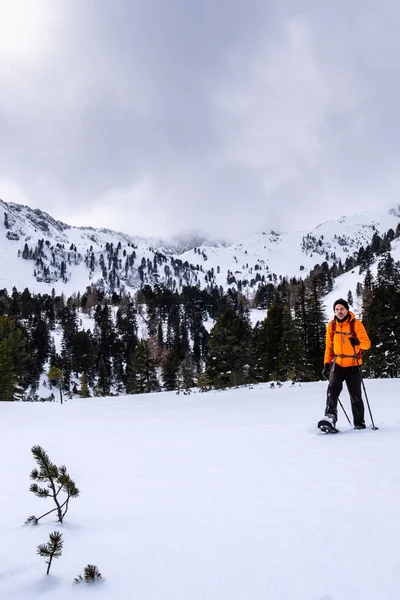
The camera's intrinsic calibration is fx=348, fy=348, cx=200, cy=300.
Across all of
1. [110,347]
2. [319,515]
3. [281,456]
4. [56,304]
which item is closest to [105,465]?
[281,456]

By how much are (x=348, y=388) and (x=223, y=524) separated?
15.6 feet

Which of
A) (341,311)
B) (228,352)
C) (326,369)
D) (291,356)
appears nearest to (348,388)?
(326,369)

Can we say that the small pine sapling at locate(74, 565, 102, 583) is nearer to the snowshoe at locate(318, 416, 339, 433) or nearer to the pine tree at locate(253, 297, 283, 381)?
the snowshoe at locate(318, 416, 339, 433)

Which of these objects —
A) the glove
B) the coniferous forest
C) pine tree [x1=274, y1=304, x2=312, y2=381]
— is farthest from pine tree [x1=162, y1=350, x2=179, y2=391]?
the glove

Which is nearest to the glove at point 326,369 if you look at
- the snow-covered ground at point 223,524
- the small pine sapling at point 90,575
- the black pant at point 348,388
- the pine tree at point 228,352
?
the black pant at point 348,388

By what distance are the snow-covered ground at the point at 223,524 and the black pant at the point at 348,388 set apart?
0.58m

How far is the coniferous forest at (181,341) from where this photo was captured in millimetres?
31250

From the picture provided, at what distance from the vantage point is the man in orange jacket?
659 centimetres

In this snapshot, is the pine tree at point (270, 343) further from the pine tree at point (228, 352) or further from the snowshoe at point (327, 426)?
the snowshoe at point (327, 426)

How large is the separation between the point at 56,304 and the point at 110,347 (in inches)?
1533

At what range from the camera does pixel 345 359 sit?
6.87 meters

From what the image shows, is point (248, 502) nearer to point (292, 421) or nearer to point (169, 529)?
point (169, 529)

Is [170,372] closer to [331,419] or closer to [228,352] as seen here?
[228,352]

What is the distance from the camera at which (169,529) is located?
9.36ft
